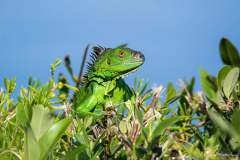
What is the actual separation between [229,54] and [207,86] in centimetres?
18

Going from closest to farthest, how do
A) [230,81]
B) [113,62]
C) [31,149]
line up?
[31,149] < [230,81] < [113,62]

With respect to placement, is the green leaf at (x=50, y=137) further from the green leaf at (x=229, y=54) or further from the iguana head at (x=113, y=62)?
the iguana head at (x=113, y=62)

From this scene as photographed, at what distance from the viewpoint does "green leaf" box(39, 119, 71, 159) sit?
6.48ft

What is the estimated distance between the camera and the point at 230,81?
229 centimetres

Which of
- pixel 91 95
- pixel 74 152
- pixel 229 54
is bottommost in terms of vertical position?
pixel 91 95

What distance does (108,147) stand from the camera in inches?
85.3

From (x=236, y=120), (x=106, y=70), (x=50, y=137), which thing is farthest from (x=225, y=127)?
(x=106, y=70)

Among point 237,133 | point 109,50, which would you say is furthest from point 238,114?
point 109,50

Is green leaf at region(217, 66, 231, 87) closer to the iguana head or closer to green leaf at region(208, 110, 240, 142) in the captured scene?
green leaf at region(208, 110, 240, 142)

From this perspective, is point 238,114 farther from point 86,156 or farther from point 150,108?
point 150,108

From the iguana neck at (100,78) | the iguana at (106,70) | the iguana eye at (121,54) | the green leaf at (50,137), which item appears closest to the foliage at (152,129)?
the green leaf at (50,137)

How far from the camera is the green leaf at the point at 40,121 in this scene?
2129 millimetres

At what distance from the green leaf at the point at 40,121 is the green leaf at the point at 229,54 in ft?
2.64

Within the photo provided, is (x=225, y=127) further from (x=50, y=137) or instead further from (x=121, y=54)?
(x=121, y=54)
